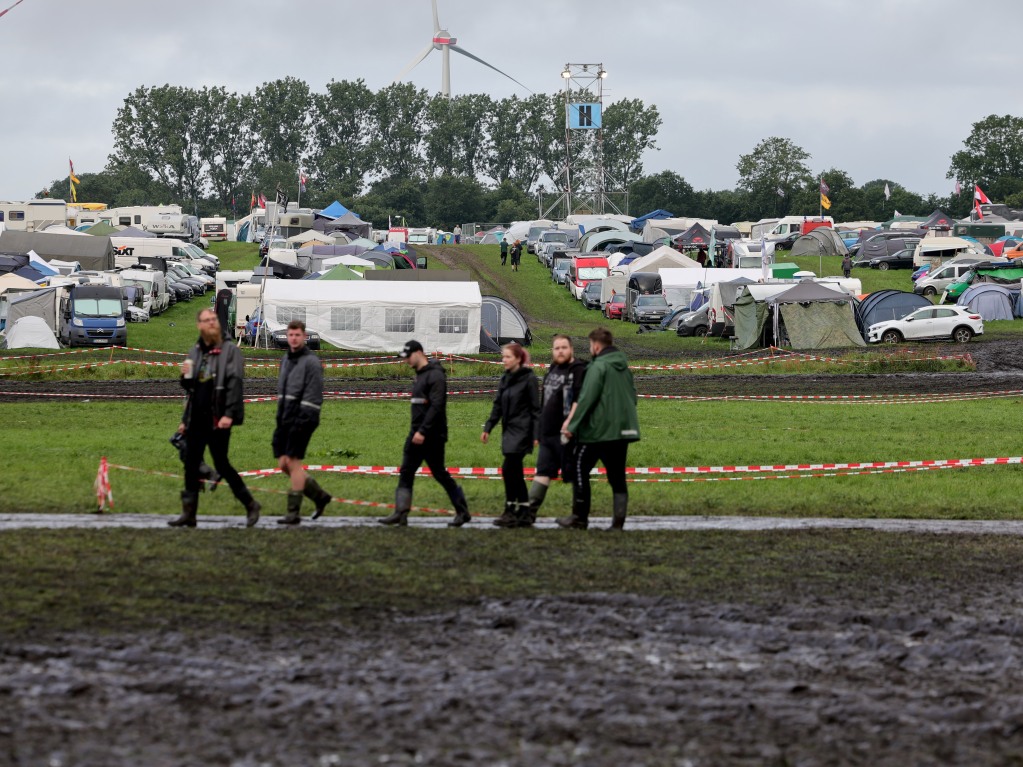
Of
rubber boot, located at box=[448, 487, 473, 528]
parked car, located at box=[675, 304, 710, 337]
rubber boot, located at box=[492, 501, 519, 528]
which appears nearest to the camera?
rubber boot, located at box=[492, 501, 519, 528]

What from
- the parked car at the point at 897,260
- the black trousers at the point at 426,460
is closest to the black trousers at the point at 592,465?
the black trousers at the point at 426,460

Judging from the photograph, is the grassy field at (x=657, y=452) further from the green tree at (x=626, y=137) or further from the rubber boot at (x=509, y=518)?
the green tree at (x=626, y=137)

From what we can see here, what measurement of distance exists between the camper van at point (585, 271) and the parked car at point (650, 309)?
947 centimetres

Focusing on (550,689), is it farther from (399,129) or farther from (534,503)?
(399,129)

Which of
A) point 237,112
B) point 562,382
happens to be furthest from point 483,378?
point 237,112

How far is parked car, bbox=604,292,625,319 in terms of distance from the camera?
57.1 metres

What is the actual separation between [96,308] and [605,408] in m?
33.3

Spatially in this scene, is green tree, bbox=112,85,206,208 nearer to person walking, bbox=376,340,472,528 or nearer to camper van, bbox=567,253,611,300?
camper van, bbox=567,253,611,300

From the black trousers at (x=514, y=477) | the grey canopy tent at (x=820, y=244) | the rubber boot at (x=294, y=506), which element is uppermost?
the grey canopy tent at (x=820, y=244)

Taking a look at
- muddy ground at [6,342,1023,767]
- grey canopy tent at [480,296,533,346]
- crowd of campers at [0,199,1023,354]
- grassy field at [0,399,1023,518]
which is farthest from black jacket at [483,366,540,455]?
grey canopy tent at [480,296,533,346]

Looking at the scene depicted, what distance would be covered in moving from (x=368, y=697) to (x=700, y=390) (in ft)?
78.0

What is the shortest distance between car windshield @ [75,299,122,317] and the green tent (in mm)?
10329

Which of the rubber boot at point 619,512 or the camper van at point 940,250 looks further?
the camper van at point 940,250

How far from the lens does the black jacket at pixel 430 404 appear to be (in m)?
13.1
